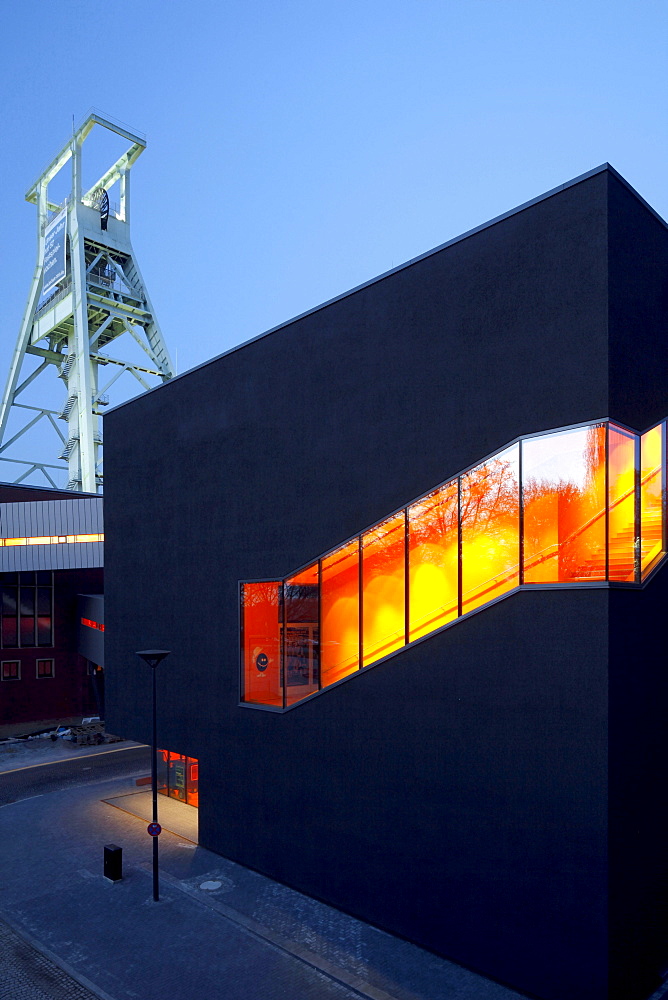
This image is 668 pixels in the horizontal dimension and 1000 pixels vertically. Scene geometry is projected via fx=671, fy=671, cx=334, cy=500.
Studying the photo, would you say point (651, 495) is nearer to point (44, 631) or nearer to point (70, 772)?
point (70, 772)

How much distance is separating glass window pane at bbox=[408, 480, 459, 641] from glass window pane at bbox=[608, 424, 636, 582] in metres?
2.57

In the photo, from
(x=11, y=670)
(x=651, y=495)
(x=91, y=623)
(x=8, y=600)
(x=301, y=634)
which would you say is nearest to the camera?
(x=651, y=495)

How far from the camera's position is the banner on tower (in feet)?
130

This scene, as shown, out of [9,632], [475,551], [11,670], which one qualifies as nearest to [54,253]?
[9,632]

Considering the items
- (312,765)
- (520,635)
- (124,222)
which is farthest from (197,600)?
(124,222)

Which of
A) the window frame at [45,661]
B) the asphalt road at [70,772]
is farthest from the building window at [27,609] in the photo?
the asphalt road at [70,772]

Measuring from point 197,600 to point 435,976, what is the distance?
9.16 metres

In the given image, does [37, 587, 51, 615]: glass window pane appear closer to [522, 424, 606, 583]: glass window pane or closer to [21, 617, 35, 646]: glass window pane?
A: [21, 617, 35, 646]: glass window pane

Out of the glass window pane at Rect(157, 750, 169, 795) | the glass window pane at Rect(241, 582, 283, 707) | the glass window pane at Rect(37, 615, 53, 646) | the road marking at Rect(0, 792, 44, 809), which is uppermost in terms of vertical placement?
the glass window pane at Rect(241, 582, 283, 707)

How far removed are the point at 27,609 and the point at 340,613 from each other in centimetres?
2114

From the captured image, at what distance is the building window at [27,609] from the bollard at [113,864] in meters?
17.3

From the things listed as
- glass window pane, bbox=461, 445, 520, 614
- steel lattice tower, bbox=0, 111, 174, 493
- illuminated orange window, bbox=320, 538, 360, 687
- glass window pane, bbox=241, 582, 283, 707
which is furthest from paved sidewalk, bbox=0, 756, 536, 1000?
steel lattice tower, bbox=0, 111, 174, 493

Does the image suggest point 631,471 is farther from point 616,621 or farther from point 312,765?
point 312,765

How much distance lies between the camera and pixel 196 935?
1177 centimetres
